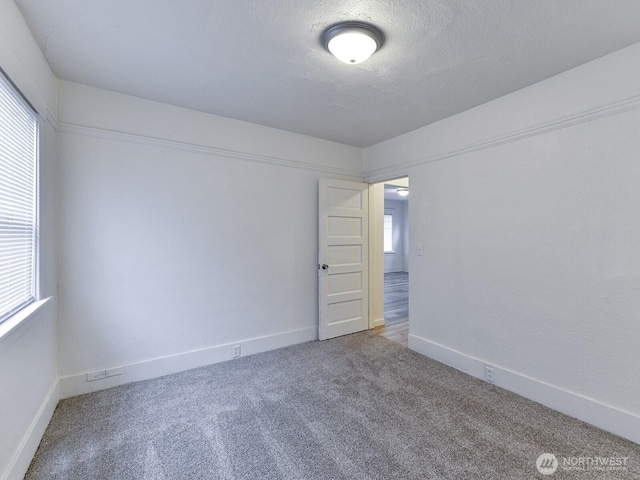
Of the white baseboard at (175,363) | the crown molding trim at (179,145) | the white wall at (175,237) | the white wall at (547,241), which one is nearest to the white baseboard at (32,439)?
the white baseboard at (175,363)

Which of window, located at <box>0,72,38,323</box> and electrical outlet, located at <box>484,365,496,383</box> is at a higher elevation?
window, located at <box>0,72,38,323</box>

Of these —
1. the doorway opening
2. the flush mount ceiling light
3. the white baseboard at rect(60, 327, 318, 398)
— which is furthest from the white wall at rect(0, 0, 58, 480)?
the doorway opening

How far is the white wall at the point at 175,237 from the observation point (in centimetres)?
A: 246

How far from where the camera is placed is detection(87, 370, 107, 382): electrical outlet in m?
2.49

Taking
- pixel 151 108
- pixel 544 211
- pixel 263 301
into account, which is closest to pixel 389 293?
pixel 263 301

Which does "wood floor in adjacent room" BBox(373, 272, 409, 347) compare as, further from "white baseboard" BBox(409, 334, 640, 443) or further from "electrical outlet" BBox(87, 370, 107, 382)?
"electrical outlet" BBox(87, 370, 107, 382)

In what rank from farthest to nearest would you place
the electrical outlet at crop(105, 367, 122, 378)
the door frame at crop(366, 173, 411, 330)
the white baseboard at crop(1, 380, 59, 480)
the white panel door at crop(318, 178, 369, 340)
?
the door frame at crop(366, 173, 411, 330) < the white panel door at crop(318, 178, 369, 340) < the electrical outlet at crop(105, 367, 122, 378) < the white baseboard at crop(1, 380, 59, 480)

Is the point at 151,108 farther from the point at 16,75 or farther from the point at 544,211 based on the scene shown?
the point at 544,211

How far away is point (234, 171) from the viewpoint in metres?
3.16

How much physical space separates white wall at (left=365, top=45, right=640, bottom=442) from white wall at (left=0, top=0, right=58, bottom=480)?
3251 millimetres

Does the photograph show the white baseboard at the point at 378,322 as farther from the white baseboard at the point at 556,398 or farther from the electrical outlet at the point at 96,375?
the electrical outlet at the point at 96,375

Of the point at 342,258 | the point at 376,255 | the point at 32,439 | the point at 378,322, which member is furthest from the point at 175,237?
the point at 378,322

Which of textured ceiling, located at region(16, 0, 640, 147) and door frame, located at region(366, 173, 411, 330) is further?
door frame, located at region(366, 173, 411, 330)

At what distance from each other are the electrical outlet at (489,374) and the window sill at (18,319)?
331 centimetres
